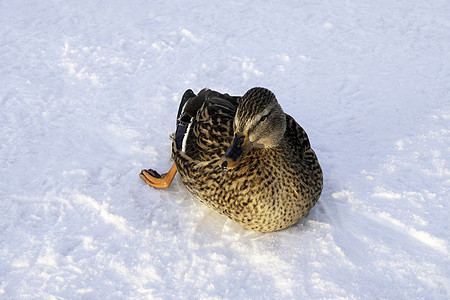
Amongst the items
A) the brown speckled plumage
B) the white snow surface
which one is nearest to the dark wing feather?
the brown speckled plumage

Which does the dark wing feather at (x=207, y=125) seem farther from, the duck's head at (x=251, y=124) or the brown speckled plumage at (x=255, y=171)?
the duck's head at (x=251, y=124)

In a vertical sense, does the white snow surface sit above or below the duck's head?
below

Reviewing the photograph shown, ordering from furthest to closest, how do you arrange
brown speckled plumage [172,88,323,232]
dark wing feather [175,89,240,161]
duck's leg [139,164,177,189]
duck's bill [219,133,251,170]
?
duck's leg [139,164,177,189] → dark wing feather [175,89,240,161] → brown speckled plumage [172,88,323,232] → duck's bill [219,133,251,170]

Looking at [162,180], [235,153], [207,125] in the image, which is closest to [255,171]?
[235,153]

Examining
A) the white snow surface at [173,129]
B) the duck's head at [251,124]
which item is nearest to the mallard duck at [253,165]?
the duck's head at [251,124]

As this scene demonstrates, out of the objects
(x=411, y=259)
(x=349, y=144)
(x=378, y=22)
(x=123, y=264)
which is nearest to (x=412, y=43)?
(x=378, y=22)

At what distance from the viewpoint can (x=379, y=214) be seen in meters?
3.67

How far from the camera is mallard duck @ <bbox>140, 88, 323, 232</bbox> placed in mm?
3100

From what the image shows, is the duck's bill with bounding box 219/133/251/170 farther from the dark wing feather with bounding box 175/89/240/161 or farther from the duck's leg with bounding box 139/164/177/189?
the duck's leg with bounding box 139/164/177/189

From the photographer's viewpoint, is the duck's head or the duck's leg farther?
the duck's leg

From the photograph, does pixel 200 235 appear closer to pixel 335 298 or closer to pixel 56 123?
pixel 335 298

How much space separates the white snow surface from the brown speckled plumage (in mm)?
254

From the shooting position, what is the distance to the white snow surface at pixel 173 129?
3.22m

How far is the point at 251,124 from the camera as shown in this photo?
3.06 m
